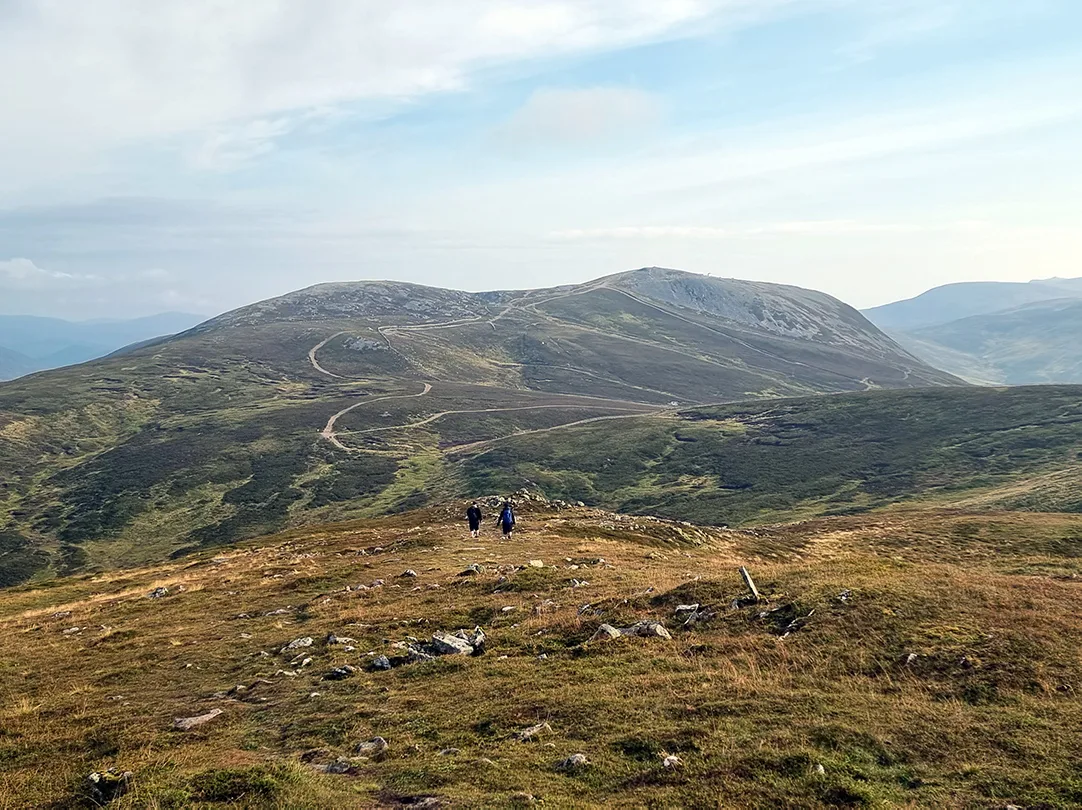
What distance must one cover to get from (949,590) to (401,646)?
752 inches

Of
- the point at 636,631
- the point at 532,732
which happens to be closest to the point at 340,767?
the point at 532,732

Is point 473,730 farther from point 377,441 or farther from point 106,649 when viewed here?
point 377,441

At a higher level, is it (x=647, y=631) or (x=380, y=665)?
(x=647, y=631)

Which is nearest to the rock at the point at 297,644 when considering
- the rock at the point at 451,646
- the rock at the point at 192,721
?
the rock at the point at 451,646

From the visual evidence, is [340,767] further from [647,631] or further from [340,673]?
[647,631]

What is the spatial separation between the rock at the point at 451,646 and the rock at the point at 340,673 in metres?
2.93

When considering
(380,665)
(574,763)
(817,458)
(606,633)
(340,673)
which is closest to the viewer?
(574,763)

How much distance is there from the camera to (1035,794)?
1138cm

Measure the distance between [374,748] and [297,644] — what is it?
34.3ft

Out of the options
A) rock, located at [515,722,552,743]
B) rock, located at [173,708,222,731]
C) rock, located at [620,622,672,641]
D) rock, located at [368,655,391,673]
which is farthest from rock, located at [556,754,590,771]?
rock, located at [173,708,222,731]

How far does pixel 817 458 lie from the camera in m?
152

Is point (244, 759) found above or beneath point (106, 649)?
above

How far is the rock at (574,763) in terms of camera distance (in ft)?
44.1

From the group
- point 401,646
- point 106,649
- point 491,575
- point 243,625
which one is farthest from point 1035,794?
point 106,649
